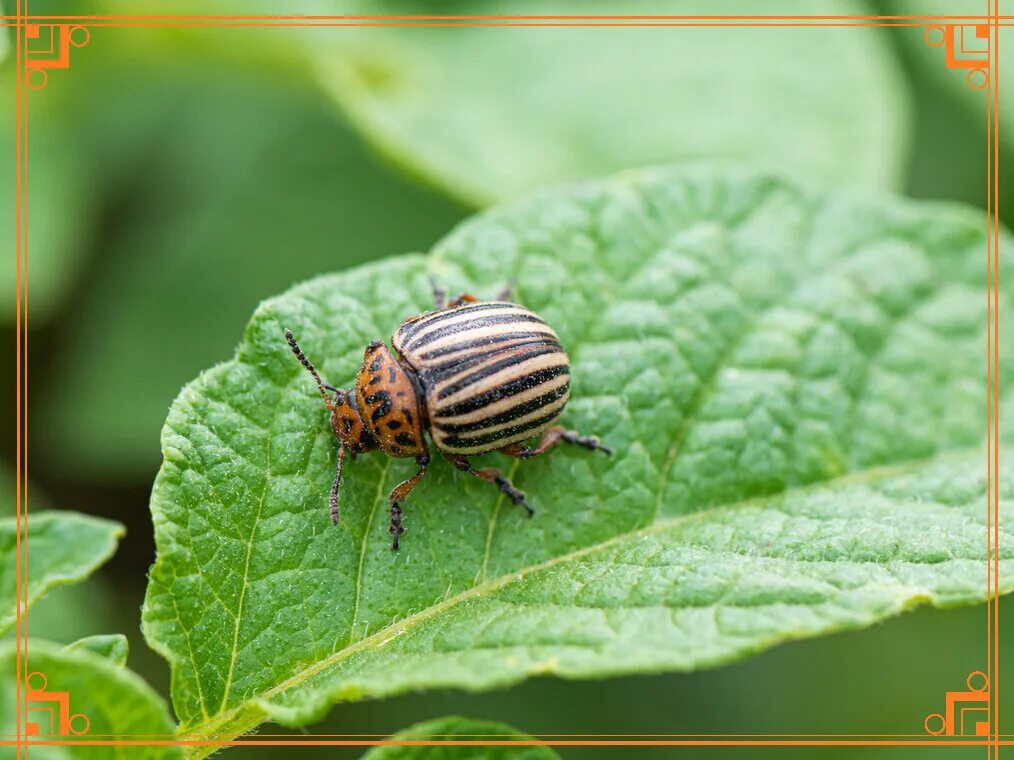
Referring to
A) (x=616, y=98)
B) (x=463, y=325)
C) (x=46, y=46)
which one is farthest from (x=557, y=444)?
(x=46, y=46)

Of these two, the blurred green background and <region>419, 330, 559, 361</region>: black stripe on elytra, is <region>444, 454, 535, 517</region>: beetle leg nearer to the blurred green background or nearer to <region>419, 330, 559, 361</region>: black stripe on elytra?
<region>419, 330, 559, 361</region>: black stripe on elytra

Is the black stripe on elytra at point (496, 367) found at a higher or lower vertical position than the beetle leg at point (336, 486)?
higher

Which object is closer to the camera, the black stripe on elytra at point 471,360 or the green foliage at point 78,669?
the green foliage at point 78,669

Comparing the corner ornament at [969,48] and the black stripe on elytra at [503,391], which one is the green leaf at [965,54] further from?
the black stripe on elytra at [503,391]

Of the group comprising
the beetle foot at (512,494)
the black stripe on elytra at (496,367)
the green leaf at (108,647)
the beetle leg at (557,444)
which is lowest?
the green leaf at (108,647)

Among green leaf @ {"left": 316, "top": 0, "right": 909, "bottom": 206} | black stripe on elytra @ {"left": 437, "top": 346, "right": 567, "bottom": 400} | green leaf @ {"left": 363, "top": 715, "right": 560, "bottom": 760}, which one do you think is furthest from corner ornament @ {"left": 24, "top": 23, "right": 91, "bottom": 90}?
green leaf @ {"left": 363, "top": 715, "right": 560, "bottom": 760}

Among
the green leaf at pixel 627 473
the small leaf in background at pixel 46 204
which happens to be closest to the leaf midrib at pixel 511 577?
the green leaf at pixel 627 473

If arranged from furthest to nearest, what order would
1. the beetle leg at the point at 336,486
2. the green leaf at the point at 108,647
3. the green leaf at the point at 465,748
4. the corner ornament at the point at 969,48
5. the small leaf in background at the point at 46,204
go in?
the corner ornament at the point at 969,48
the small leaf in background at the point at 46,204
the beetle leg at the point at 336,486
the green leaf at the point at 108,647
the green leaf at the point at 465,748
